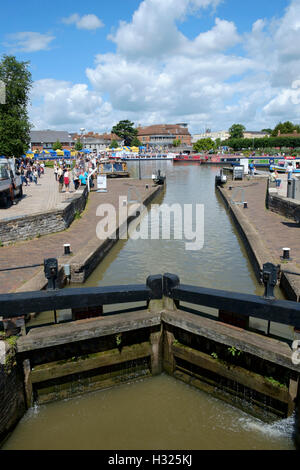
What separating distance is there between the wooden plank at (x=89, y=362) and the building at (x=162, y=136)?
146735mm

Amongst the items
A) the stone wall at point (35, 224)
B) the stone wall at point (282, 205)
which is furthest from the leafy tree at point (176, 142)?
the stone wall at point (35, 224)

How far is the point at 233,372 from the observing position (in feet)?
17.7

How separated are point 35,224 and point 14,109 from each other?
2309 centimetres

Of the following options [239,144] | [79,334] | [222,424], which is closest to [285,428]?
[222,424]

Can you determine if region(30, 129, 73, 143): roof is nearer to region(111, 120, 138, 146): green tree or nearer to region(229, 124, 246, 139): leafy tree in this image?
region(111, 120, 138, 146): green tree

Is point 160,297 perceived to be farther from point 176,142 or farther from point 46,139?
point 176,142

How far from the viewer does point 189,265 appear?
35.1 ft

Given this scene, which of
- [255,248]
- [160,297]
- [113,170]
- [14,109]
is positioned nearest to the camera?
[160,297]

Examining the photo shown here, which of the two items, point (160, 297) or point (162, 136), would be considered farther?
point (162, 136)

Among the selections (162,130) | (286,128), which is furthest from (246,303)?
(162,130)

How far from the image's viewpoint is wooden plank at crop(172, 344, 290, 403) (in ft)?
16.4

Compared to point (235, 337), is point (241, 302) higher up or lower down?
higher up

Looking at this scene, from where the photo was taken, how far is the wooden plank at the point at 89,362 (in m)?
5.45

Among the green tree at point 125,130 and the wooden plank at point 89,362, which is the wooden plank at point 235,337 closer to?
the wooden plank at point 89,362
